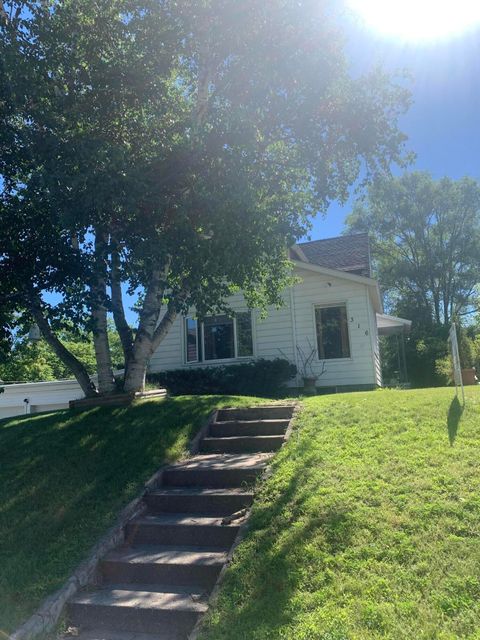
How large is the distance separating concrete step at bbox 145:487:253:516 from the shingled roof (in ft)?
38.8

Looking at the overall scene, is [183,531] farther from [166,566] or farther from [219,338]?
[219,338]

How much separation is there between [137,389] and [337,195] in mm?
5491

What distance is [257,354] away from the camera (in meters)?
15.2

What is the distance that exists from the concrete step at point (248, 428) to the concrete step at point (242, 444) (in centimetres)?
25

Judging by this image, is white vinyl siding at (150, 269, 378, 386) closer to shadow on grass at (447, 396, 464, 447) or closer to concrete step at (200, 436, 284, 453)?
shadow on grass at (447, 396, 464, 447)

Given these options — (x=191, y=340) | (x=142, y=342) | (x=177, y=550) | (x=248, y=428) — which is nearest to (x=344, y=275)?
(x=191, y=340)

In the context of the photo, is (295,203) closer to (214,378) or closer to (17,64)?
(17,64)

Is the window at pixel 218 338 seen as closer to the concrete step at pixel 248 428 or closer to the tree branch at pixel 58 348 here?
the tree branch at pixel 58 348

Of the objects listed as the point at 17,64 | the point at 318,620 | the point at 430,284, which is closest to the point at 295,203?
the point at 17,64

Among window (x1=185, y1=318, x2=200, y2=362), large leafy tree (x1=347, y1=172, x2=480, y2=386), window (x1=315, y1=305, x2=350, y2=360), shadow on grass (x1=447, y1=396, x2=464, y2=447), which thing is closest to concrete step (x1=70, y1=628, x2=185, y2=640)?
shadow on grass (x1=447, y1=396, x2=464, y2=447)

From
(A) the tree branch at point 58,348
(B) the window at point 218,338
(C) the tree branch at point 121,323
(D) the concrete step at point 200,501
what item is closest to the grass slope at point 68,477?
(D) the concrete step at point 200,501

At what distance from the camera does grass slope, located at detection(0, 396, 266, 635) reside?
458 centimetres

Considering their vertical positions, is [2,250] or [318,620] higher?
[2,250]

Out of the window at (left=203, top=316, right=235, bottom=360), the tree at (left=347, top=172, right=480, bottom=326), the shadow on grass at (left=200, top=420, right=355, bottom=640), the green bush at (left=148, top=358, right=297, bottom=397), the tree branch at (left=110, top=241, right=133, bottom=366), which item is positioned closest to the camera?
the shadow on grass at (left=200, top=420, right=355, bottom=640)
